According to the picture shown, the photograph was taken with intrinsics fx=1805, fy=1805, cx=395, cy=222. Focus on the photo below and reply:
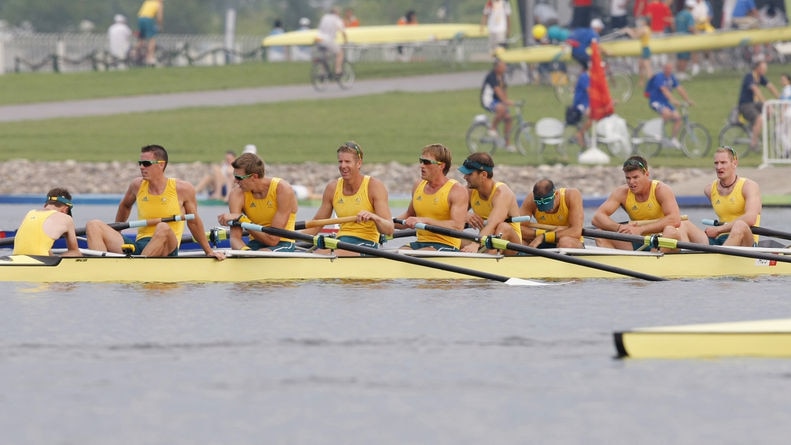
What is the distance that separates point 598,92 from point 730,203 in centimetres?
1406

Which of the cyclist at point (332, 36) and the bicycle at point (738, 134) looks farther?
the cyclist at point (332, 36)

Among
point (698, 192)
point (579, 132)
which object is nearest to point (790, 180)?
point (698, 192)

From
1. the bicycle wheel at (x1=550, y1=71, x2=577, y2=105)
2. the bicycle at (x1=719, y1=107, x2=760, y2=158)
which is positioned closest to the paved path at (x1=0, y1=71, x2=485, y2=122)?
the bicycle wheel at (x1=550, y1=71, x2=577, y2=105)

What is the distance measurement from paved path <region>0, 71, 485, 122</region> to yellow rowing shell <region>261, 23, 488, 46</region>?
2.11 metres

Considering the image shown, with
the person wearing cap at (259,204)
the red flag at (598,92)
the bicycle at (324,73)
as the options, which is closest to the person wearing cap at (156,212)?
the person wearing cap at (259,204)

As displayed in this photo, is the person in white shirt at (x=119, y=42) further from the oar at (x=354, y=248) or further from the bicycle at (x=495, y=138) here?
the oar at (x=354, y=248)

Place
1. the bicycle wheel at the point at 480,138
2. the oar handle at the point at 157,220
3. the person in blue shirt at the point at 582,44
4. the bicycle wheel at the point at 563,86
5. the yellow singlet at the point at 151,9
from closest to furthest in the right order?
1. the oar handle at the point at 157,220
2. the bicycle wheel at the point at 480,138
3. the person in blue shirt at the point at 582,44
4. the bicycle wheel at the point at 563,86
5. the yellow singlet at the point at 151,9

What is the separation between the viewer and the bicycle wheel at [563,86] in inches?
1625

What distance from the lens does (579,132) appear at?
34312mm

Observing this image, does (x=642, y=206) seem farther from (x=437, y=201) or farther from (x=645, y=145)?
(x=645, y=145)

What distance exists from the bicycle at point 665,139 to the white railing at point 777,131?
222 centimetres

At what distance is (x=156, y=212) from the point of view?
18000mm

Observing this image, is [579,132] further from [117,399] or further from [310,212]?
[117,399]

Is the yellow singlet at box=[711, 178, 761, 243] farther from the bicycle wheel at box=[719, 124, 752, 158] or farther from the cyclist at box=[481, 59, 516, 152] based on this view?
the cyclist at box=[481, 59, 516, 152]
